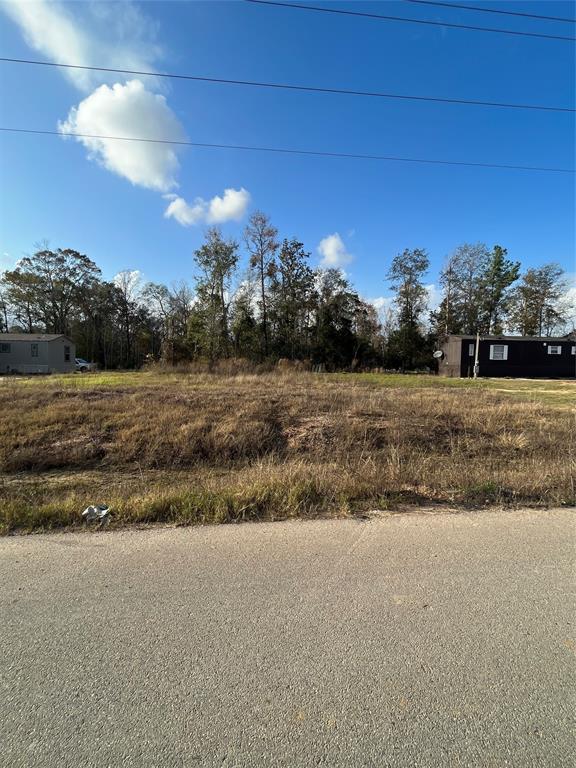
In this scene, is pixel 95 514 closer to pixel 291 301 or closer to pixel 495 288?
pixel 291 301

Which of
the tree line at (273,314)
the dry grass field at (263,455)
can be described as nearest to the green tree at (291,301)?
the tree line at (273,314)

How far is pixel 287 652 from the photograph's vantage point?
83.0 inches

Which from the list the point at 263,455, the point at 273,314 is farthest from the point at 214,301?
the point at 263,455

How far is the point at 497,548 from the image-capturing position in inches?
130

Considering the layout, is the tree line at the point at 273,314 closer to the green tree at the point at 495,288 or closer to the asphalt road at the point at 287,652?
the green tree at the point at 495,288

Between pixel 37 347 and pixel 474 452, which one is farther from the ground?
pixel 37 347

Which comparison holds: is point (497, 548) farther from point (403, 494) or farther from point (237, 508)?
point (237, 508)

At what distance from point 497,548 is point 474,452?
194 inches

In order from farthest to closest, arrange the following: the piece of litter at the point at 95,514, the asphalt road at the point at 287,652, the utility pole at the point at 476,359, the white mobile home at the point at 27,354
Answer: the white mobile home at the point at 27,354 < the utility pole at the point at 476,359 < the piece of litter at the point at 95,514 < the asphalt road at the point at 287,652

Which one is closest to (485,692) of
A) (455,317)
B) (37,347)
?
(37,347)

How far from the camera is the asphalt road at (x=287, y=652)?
1638 mm

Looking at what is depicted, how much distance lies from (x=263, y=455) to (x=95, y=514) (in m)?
4.07

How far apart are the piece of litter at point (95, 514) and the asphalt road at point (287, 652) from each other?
47 centimetres

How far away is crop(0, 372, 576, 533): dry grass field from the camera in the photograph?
4.29 meters
